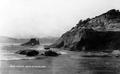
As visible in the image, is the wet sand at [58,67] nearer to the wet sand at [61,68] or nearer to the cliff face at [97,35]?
the wet sand at [61,68]

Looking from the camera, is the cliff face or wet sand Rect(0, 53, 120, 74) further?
the cliff face

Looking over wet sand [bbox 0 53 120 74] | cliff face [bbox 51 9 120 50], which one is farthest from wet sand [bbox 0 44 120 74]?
cliff face [bbox 51 9 120 50]

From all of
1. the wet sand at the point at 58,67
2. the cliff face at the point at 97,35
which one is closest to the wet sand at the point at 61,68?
the wet sand at the point at 58,67

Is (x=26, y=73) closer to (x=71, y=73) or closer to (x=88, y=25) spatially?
(x=71, y=73)

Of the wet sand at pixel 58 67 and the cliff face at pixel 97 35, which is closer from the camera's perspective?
the wet sand at pixel 58 67

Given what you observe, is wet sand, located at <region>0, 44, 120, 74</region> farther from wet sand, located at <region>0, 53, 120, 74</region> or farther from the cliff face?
the cliff face

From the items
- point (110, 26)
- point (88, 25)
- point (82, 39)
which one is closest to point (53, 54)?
point (82, 39)

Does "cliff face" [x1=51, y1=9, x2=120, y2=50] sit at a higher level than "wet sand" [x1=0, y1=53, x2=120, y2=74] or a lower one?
higher

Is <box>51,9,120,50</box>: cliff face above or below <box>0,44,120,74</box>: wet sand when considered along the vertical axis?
above

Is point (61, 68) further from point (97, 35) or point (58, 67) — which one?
point (97, 35)

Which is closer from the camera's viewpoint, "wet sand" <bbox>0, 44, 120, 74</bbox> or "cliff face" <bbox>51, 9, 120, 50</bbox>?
"wet sand" <bbox>0, 44, 120, 74</bbox>

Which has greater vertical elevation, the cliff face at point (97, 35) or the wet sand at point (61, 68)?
the cliff face at point (97, 35)

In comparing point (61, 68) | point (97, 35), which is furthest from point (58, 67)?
point (97, 35)
